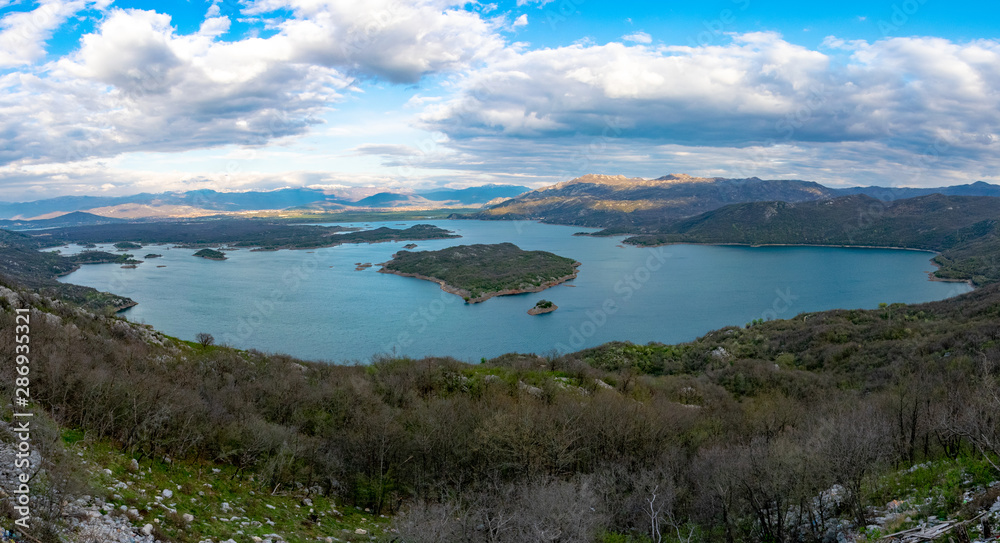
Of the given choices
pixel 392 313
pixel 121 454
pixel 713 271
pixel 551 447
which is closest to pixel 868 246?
pixel 713 271

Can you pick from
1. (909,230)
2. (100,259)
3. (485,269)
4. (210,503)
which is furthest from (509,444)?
(909,230)

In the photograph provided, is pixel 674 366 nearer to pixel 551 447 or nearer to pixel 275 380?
pixel 551 447

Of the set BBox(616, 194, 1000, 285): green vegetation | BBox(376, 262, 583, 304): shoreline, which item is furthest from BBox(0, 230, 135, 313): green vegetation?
BBox(616, 194, 1000, 285): green vegetation

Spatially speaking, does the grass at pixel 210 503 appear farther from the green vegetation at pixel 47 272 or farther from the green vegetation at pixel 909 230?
the green vegetation at pixel 909 230

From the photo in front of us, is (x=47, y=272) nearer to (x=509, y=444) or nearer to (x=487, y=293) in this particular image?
(x=487, y=293)

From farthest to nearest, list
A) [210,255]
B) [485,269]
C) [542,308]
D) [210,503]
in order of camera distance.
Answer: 1. [210,255]
2. [485,269]
3. [542,308]
4. [210,503]

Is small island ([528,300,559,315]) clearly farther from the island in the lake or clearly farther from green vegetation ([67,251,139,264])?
green vegetation ([67,251,139,264])

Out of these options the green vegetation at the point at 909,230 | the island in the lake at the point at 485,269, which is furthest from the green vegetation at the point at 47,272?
the green vegetation at the point at 909,230
